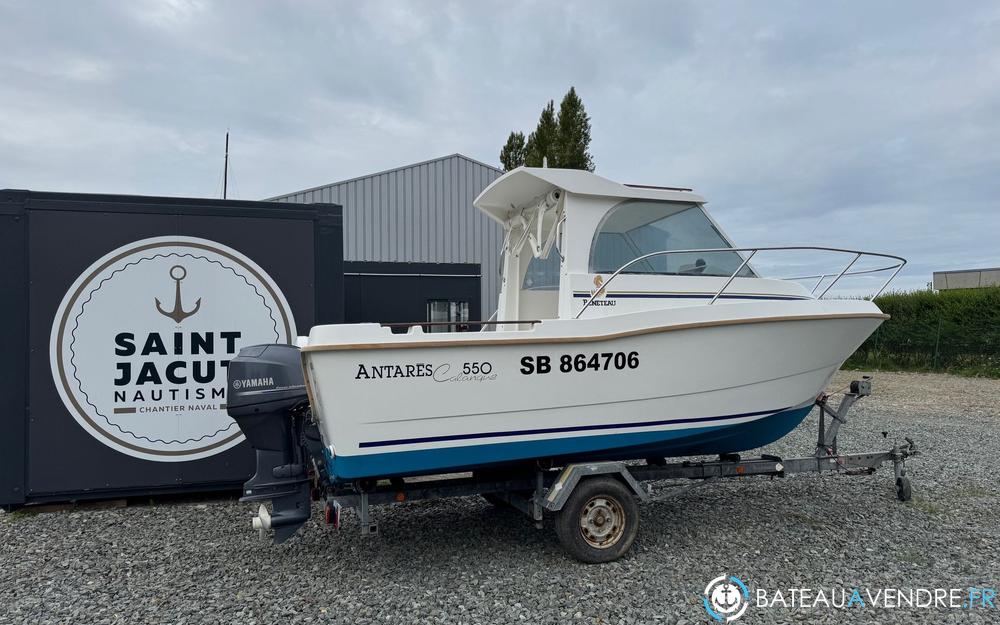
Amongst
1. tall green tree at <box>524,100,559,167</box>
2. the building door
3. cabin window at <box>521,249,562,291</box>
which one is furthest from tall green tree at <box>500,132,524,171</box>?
cabin window at <box>521,249,562,291</box>

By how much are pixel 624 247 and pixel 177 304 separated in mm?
3461

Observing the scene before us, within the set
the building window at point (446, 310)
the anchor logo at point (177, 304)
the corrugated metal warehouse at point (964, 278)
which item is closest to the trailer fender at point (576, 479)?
the anchor logo at point (177, 304)

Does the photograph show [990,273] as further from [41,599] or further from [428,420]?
[41,599]

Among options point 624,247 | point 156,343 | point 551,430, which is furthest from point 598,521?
point 156,343

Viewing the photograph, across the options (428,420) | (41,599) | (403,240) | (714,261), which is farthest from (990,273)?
(41,599)

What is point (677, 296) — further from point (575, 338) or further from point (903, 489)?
point (903, 489)

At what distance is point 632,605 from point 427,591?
112 centimetres

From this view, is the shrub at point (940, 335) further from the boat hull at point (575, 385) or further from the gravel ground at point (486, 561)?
the boat hull at point (575, 385)

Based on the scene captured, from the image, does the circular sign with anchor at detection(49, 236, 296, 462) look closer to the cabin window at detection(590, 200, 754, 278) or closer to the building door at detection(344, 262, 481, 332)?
the cabin window at detection(590, 200, 754, 278)

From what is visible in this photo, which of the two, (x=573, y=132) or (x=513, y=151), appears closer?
(x=573, y=132)

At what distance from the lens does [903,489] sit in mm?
5109

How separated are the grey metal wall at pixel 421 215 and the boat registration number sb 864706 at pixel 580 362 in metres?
10.4

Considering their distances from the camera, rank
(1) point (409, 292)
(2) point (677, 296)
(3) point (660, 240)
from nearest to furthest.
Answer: (2) point (677, 296), (3) point (660, 240), (1) point (409, 292)

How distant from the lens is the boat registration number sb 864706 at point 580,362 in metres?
3.61
